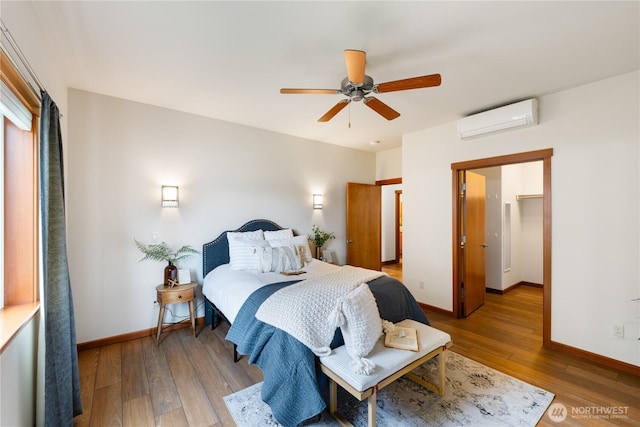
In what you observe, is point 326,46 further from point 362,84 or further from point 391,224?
point 391,224

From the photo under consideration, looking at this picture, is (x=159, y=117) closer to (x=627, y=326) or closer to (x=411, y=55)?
(x=411, y=55)

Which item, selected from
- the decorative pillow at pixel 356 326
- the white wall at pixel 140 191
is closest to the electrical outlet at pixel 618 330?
the decorative pillow at pixel 356 326

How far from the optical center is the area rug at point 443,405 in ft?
5.99

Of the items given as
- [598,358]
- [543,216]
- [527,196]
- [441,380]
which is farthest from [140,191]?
[527,196]

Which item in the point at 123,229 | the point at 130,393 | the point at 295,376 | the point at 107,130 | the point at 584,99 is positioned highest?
the point at 584,99

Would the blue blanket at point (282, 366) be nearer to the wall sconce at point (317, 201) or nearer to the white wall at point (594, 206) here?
the wall sconce at point (317, 201)

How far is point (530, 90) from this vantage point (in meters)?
2.72

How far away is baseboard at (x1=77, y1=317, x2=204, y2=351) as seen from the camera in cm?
278

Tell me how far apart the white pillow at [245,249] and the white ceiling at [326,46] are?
5.33ft

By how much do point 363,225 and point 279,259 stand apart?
239 centimetres

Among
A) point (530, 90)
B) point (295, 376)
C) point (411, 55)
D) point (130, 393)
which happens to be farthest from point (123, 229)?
point (530, 90)

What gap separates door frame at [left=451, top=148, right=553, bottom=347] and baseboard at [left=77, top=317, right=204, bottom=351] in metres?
3.43

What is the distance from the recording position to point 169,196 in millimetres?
3137

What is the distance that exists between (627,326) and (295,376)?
2992mm
